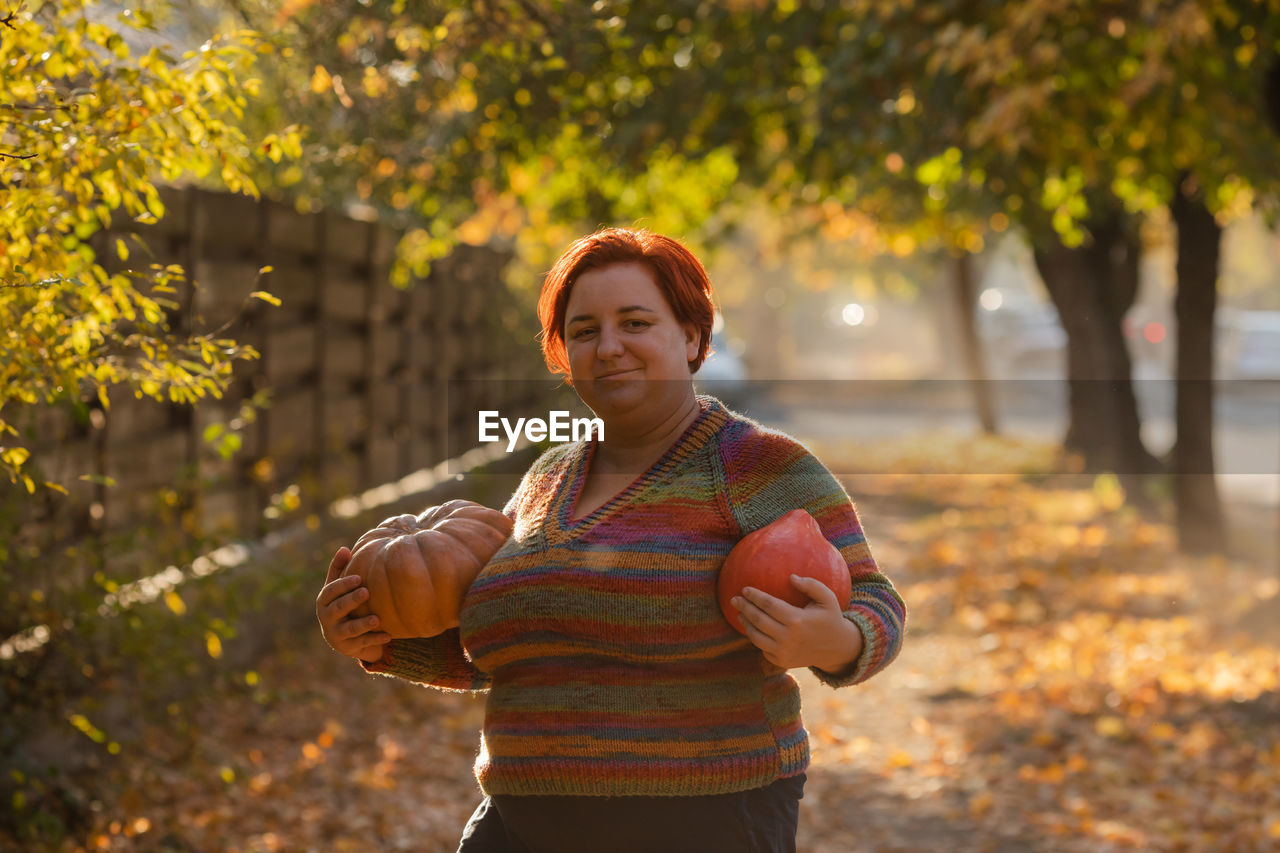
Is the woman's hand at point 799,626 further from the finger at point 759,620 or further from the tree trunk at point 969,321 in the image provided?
the tree trunk at point 969,321

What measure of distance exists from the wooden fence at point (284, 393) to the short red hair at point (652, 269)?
194 cm

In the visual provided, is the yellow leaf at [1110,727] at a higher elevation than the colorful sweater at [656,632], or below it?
below

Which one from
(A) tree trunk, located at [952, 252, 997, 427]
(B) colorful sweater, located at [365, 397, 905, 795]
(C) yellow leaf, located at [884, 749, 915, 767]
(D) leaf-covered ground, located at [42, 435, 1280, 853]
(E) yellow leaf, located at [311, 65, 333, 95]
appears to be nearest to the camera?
(B) colorful sweater, located at [365, 397, 905, 795]

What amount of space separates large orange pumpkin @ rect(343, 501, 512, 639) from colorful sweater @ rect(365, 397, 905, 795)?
44 mm

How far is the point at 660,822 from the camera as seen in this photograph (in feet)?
7.82

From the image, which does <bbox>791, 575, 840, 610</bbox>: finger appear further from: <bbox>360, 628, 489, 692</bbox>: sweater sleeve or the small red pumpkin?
<bbox>360, 628, 489, 692</bbox>: sweater sleeve

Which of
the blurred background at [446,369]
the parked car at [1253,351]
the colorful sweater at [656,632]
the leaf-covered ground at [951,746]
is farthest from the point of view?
the parked car at [1253,351]

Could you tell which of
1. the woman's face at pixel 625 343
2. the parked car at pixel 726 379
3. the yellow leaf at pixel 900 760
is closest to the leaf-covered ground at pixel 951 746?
the yellow leaf at pixel 900 760

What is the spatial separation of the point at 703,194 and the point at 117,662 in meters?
9.35

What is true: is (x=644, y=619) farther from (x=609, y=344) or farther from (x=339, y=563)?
(x=339, y=563)

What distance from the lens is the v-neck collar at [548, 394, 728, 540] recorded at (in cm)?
243

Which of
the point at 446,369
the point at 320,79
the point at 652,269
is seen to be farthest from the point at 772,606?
the point at 446,369

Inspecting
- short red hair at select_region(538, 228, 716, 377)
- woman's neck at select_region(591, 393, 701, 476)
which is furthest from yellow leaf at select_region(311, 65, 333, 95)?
woman's neck at select_region(591, 393, 701, 476)

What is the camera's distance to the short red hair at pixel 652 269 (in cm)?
245
